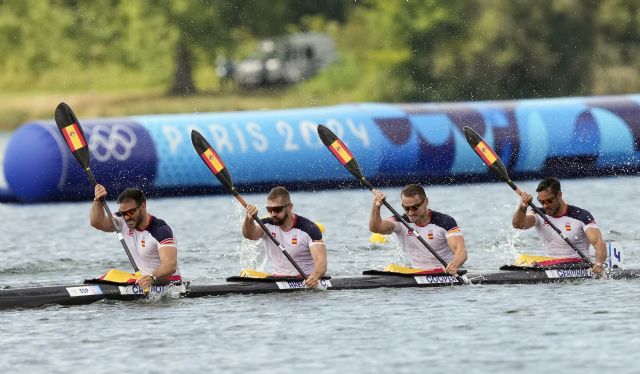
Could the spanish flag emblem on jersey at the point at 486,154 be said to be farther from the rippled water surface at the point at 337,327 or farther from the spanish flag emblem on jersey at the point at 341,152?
the rippled water surface at the point at 337,327

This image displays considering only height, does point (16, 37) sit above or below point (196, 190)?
above

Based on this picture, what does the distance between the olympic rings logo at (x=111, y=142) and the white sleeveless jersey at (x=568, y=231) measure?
14174 mm

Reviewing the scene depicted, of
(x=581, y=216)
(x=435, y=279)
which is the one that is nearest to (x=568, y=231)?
(x=581, y=216)

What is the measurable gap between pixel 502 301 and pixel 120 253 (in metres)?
9.36

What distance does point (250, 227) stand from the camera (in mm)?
19562

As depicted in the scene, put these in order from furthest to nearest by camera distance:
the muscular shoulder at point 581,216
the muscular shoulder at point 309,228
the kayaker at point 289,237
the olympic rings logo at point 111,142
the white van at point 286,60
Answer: the white van at point 286,60 < the olympic rings logo at point 111,142 < the muscular shoulder at point 581,216 < the muscular shoulder at point 309,228 < the kayaker at point 289,237

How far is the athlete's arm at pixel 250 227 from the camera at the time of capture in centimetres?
1910

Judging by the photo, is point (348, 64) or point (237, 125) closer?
point (237, 125)

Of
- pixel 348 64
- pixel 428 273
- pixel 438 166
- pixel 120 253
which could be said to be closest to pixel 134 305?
pixel 428 273

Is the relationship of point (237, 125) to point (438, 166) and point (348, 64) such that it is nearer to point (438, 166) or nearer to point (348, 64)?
point (438, 166)

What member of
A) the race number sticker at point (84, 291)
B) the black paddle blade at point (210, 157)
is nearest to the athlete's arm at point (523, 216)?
the black paddle blade at point (210, 157)

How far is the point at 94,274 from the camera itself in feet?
78.5

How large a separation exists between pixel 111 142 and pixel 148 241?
47.8 feet

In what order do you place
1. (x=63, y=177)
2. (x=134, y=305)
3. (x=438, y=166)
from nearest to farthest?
(x=134, y=305) < (x=63, y=177) < (x=438, y=166)
